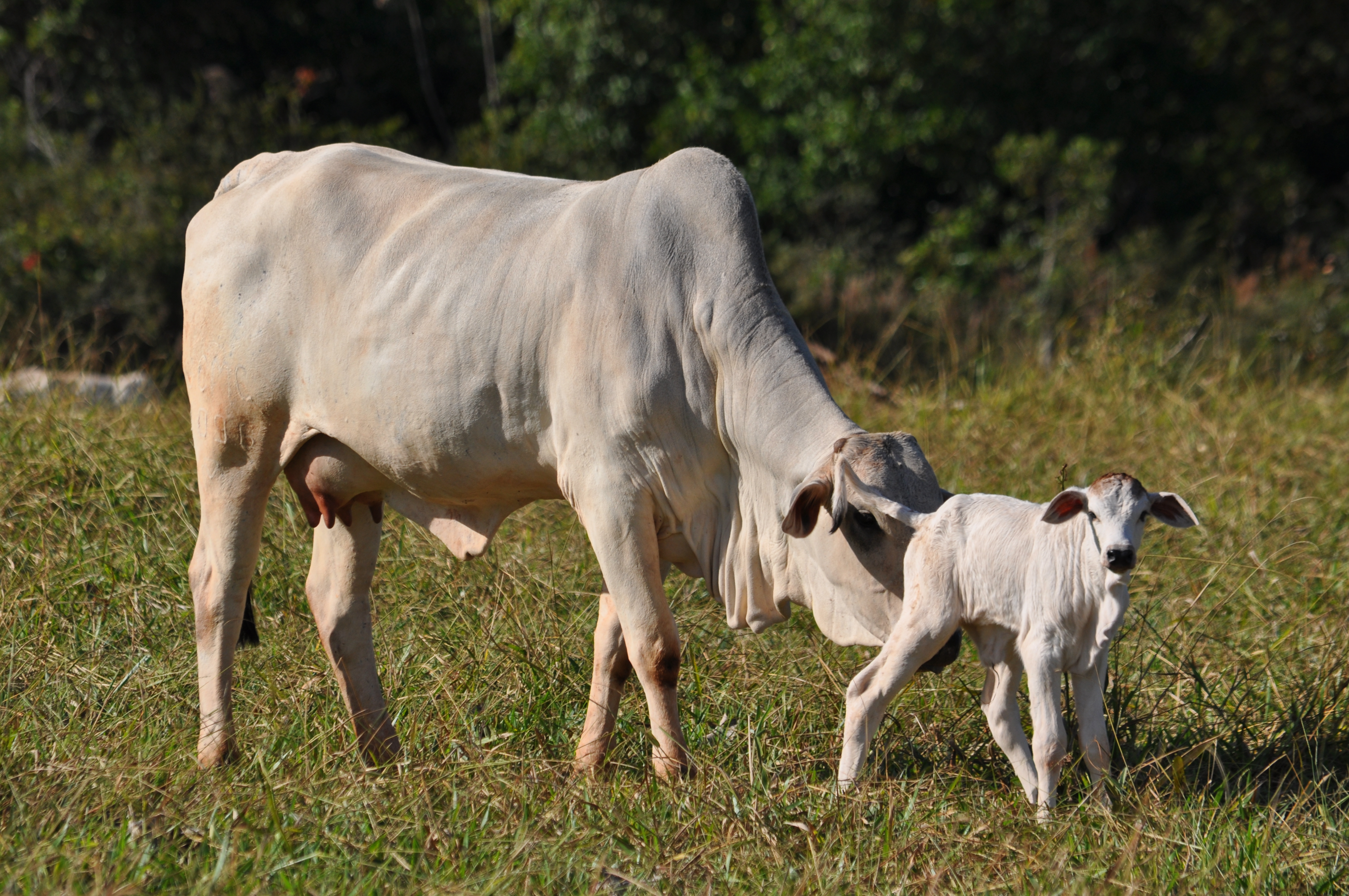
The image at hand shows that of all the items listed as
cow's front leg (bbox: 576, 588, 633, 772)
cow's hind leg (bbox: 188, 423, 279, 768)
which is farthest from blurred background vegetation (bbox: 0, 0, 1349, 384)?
Answer: cow's hind leg (bbox: 188, 423, 279, 768)

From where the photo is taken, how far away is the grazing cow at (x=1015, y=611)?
256cm

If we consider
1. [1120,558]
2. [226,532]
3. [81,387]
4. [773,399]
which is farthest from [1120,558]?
[81,387]

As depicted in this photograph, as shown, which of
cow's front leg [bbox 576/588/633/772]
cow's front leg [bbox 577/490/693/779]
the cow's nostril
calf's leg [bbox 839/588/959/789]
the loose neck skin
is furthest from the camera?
cow's front leg [bbox 576/588/633/772]

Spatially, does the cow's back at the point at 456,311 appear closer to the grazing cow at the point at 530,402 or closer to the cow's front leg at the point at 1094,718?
the grazing cow at the point at 530,402

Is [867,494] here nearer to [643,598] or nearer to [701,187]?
[643,598]

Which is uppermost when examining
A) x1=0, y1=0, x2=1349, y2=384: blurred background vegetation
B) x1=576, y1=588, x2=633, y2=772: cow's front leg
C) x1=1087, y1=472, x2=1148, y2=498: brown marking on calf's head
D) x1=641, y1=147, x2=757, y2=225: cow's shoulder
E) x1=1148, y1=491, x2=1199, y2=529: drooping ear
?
x1=641, y1=147, x2=757, y2=225: cow's shoulder

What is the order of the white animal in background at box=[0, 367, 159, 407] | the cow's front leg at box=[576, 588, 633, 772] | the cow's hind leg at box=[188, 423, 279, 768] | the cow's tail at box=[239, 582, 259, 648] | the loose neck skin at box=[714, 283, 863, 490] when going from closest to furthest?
the loose neck skin at box=[714, 283, 863, 490]
the cow's front leg at box=[576, 588, 633, 772]
the cow's hind leg at box=[188, 423, 279, 768]
the cow's tail at box=[239, 582, 259, 648]
the white animal in background at box=[0, 367, 159, 407]

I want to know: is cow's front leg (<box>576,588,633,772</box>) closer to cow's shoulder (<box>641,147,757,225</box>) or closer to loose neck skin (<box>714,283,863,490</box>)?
loose neck skin (<box>714,283,863,490</box>)

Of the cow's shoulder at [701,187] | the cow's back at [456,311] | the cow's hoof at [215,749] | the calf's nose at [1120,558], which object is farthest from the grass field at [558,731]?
the cow's shoulder at [701,187]

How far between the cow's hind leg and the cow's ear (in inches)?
64.2

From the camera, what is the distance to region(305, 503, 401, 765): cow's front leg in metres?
3.64

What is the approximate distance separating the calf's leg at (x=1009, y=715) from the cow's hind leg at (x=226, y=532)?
203 centimetres

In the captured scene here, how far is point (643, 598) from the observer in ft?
10.3

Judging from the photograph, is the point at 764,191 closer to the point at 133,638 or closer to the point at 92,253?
the point at 92,253
